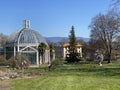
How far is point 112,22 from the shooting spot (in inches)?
2808

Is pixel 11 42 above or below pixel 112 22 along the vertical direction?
below

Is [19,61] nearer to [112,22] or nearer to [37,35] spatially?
[37,35]

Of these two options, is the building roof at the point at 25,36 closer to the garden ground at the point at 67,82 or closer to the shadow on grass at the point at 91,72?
the shadow on grass at the point at 91,72

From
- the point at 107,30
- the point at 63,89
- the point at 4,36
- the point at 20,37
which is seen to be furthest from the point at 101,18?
the point at 63,89

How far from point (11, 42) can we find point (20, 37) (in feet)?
7.00

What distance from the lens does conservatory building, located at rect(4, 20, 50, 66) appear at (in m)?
62.9

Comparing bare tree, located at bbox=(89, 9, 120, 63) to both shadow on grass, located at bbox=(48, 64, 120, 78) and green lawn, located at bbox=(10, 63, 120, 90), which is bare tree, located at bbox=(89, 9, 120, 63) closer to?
shadow on grass, located at bbox=(48, 64, 120, 78)

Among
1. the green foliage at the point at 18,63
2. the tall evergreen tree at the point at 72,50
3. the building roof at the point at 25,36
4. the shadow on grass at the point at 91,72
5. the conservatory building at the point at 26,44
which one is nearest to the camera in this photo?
the shadow on grass at the point at 91,72

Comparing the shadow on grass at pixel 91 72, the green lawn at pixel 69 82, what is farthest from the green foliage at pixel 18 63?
the green lawn at pixel 69 82

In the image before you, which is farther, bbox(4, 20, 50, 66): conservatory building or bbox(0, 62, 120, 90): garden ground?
bbox(4, 20, 50, 66): conservatory building

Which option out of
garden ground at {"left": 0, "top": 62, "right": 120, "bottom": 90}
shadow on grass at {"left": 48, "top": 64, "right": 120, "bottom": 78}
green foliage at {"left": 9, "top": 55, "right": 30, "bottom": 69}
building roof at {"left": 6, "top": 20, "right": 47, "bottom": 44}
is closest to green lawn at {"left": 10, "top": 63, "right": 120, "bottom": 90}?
garden ground at {"left": 0, "top": 62, "right": 120, "bottom": 90}

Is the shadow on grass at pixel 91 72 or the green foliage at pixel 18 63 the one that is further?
the green foliage at pixel 18 63

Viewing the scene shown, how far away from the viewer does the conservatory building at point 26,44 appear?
62.9 metres

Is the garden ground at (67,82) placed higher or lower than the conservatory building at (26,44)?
lower
